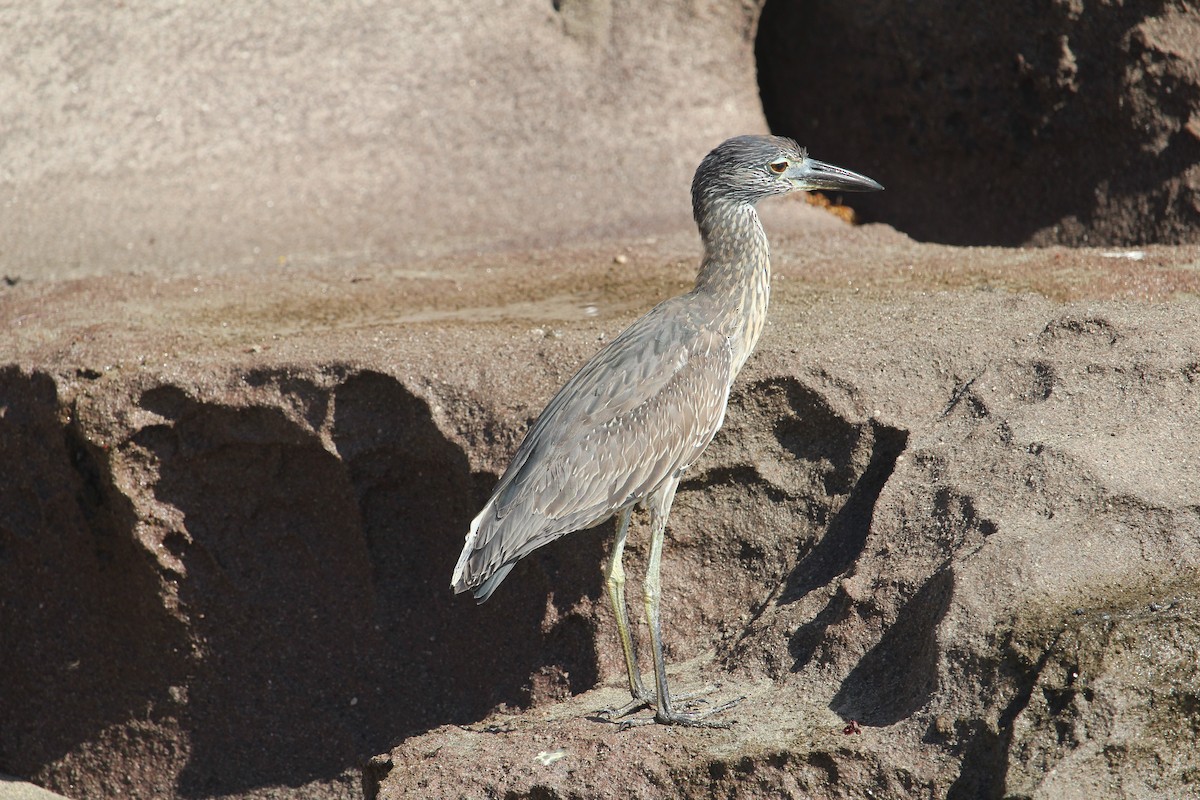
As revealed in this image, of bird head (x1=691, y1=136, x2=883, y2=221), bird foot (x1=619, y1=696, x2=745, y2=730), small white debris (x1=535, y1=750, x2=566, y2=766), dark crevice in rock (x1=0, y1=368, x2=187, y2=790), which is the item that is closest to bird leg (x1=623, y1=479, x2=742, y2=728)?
bird foot (x1=619, y1=696, x2=745, y2=730)

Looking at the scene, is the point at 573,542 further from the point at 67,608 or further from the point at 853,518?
the point at 67,608

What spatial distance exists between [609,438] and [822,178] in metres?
1.47

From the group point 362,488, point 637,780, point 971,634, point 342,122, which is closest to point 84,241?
point 342,122

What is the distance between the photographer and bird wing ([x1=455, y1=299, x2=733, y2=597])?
4145mm

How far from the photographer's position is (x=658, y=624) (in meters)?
4.31

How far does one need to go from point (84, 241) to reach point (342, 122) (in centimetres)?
190

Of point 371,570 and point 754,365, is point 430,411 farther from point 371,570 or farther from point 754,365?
point 754,365

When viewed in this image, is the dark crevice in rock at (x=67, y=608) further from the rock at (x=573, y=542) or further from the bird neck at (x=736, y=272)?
the bird neck at (x=736, y=272)

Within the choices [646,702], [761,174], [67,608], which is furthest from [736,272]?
[67,608]

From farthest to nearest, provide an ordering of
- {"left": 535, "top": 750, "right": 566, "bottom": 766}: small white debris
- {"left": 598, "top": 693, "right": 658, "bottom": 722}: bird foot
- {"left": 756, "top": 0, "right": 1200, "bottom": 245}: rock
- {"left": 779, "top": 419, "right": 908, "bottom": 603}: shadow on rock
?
{"left": 756, "top": 0, "right": 1200, "bottom": 245}: rock
{"left": 779, "top": 419, "right": 908, "bottom": 603}: shadow on rock
{"left": 598, "top": 693, "right": 658, "bottom": 722}: bird foot
{"left": 535, "top": 750, "right": 566, "bottom": 766}: small white debris

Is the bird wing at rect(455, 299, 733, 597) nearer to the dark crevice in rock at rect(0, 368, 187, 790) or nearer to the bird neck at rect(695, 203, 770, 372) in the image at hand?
the bird neck at rect(695, 203, 770, 372)

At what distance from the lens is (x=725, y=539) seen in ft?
16.1

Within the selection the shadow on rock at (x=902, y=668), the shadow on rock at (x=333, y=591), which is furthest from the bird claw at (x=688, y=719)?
the shadow on rock at (x=333, y=591)

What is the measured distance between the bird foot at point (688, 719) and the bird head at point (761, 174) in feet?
6.42
